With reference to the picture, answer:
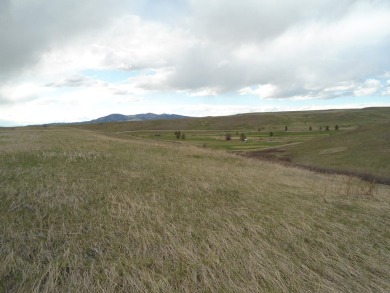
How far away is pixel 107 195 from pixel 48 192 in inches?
80.9

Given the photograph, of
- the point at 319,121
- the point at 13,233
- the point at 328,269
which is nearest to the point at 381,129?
the point at 328,269

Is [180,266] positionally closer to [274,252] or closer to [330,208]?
[274,252]

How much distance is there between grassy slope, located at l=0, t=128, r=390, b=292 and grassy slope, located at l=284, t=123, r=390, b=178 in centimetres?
2674

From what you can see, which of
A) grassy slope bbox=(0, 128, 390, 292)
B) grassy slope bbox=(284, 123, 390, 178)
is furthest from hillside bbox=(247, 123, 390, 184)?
grassy slope bbox=(0, 128, 390, 292)

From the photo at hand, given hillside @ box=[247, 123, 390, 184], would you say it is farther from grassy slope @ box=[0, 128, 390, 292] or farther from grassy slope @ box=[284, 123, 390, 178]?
grassy slope @ box=[0, 128, 390, 292]

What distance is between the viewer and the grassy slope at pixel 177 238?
5770 millimetres

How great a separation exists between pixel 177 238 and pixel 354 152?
1713 inches

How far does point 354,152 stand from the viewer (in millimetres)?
43094

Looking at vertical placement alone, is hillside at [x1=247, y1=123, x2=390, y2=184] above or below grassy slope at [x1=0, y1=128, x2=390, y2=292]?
below

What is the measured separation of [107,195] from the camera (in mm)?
10516

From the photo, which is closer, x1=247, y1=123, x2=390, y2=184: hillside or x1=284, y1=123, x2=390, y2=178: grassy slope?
x1=247, y1=123, x2=390, y2=184: hillside

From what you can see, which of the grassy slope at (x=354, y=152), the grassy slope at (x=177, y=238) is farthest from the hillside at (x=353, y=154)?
the grassy slope at (x=177, y=238)

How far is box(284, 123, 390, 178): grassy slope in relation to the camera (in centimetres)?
3622

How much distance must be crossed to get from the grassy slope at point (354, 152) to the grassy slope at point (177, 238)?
26.7m
